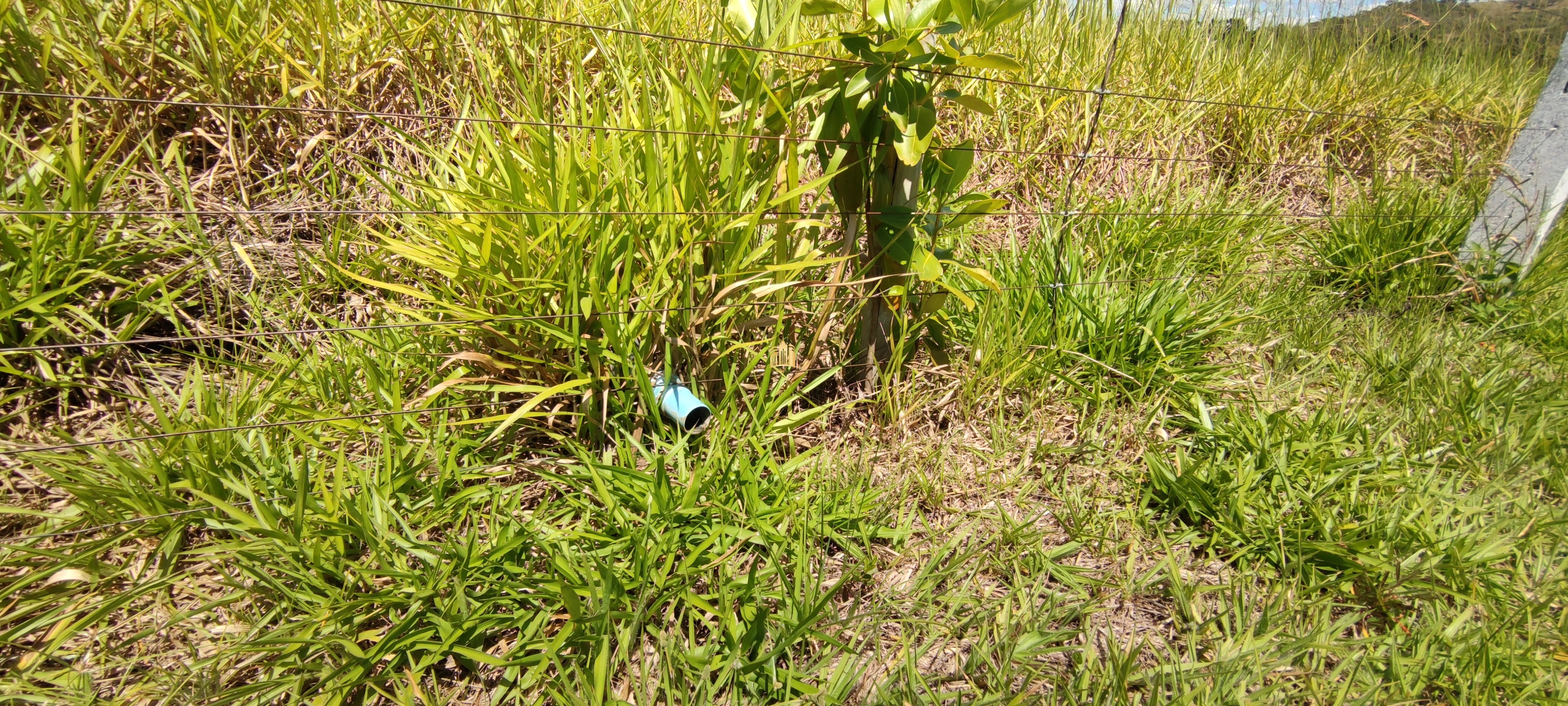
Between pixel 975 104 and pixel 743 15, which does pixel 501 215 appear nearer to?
pixel 743 15

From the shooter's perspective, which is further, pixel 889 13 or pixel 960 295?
pixel 960 295

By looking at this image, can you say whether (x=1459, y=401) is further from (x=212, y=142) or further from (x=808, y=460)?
(x=212, y=142)

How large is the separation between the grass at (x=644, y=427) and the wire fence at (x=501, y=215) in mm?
33

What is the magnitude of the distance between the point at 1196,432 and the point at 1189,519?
0.30 m

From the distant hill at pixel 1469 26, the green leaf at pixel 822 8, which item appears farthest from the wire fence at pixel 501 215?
the distant hill at pixel 1469 26

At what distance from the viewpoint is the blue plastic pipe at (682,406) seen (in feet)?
5.85

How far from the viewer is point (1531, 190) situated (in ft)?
9.32

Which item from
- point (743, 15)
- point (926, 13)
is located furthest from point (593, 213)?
point (926, 13)

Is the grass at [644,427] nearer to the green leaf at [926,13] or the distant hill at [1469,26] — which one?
the green leaf at [926,13]

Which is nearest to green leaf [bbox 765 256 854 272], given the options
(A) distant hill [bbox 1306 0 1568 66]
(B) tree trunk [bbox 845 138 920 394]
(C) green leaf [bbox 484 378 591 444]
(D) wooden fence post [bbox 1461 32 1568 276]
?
(B) tree trunk [bbox 845 138 920 394]

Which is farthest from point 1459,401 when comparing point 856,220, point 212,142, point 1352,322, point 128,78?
point 128,78

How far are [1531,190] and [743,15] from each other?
318 cm

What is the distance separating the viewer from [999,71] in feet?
10.7

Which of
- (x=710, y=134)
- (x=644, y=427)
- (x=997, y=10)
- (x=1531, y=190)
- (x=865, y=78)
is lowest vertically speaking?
(x=644, y=427)
